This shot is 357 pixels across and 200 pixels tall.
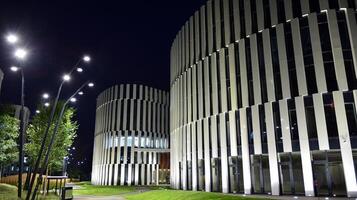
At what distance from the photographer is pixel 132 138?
2306 inches

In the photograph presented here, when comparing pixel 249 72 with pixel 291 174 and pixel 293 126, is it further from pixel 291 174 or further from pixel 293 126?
pixel 291 174

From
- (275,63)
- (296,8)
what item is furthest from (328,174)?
(296,8)

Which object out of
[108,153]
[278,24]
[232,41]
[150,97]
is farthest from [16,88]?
[278,24]

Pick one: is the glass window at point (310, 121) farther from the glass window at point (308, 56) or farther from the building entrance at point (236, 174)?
the building entrance at point (236, 174)

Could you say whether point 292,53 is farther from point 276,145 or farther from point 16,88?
point 16,88

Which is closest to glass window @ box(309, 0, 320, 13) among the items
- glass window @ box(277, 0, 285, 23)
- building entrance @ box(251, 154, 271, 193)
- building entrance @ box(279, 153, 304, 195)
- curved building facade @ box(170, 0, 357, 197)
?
curved building facade @ box(170, 0, 357, 197)

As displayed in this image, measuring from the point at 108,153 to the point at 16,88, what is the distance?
2133 cm

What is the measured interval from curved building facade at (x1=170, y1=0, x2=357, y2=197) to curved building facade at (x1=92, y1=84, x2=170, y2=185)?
26245 mm

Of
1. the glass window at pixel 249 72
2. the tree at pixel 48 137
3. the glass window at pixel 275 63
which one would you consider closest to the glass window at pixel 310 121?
the glass window at pixel 275 63

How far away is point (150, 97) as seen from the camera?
6209 centimetres

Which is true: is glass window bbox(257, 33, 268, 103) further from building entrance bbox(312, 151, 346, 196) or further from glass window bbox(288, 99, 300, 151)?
building entrance bbox(312, 151, 346, 196)

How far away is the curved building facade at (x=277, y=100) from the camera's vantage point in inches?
835

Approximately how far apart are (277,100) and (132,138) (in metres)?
39.5

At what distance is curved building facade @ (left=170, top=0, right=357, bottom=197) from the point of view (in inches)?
835
